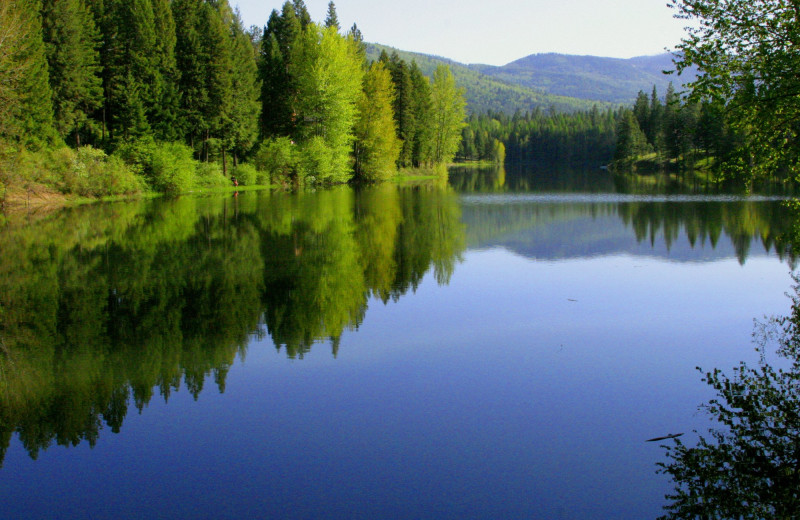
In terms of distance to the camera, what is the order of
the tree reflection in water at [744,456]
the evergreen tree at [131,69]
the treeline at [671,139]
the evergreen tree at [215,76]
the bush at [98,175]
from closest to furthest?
the tree reflection in water at [744,456] → the bush at [98,175] → the evergreen tree at [131,69] → the evergreen tree at [215,76] → the treeline at [671,139]

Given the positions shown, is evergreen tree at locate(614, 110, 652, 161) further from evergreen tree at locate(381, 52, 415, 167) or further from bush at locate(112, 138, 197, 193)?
bush at locate(112, 138, 197, 193)

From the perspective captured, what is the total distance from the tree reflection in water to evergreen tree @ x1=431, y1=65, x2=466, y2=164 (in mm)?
67419

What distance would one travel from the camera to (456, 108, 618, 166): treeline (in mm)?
147875

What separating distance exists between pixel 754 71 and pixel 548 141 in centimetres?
16048

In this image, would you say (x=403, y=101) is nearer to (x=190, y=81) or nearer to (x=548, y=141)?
(x=190, y=81)

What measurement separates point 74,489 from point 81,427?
55.6 inches

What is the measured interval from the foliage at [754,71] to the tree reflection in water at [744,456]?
425 cm

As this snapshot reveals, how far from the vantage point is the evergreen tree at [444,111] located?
74812 millimetres

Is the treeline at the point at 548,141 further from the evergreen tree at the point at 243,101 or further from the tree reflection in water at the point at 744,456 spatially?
the tree reflection in water at the point at 744,456

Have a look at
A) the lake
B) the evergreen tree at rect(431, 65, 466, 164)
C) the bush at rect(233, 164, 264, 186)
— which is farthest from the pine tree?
the lake

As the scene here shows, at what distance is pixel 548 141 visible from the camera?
543 ft

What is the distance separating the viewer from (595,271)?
16766 millimetres

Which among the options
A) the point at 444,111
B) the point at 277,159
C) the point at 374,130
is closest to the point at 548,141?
the point at 444,111

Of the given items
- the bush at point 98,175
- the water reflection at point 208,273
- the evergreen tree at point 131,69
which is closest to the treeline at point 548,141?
the evergreen tree at point 131,69
